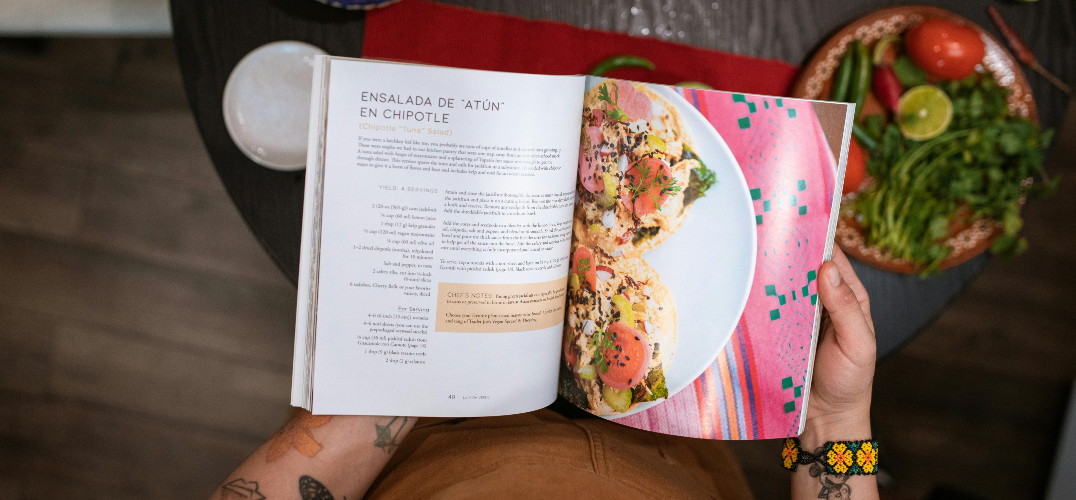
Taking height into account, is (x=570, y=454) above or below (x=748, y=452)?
above

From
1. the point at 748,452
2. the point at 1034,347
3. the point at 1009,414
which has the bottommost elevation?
the point at 748,452

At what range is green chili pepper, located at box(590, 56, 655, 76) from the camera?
0.78m

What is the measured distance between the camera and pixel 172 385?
150 cm

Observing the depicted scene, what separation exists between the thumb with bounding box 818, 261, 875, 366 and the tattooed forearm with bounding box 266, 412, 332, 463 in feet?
2.00

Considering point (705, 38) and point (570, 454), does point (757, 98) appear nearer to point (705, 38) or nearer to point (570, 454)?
point (705, 38)

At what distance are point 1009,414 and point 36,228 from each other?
8.57 feet

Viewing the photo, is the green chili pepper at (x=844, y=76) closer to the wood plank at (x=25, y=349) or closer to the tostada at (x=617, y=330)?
the tostada at (x=617, y=330)

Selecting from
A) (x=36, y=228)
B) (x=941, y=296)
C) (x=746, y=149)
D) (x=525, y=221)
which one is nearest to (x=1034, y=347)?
(x=941, y=296)

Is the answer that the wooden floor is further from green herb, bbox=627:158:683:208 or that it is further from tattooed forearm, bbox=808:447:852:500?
green herb, bbox=627:158:683:208

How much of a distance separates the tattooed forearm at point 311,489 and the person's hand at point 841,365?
619 mm

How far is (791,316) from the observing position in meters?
0.60

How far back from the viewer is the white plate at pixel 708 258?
569 mm

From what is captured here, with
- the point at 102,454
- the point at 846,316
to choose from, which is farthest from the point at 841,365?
the point at 102,454

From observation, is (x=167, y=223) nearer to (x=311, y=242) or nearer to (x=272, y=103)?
(x=272, y=103)
